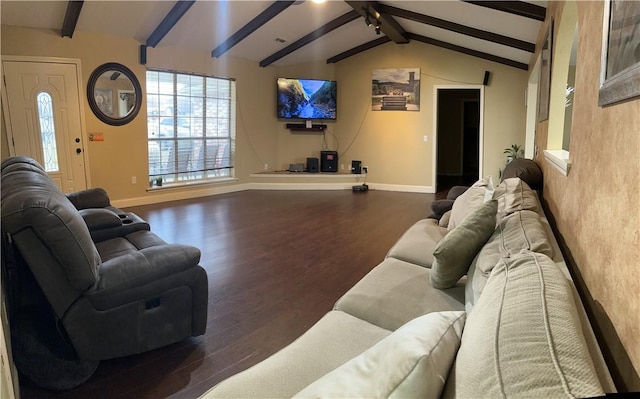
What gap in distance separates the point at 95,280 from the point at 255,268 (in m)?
1.86

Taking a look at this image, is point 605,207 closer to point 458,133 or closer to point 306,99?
point 306,99

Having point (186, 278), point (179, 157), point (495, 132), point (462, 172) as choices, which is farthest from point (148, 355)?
point (462, 172)

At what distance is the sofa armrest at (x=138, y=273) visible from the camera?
2071mm

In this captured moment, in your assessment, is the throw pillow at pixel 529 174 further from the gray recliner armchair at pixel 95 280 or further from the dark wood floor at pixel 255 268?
the gray recliner armchair at pixel 95 280

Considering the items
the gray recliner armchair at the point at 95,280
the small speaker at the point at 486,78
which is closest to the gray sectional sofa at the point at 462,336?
the gray recliner armchair at the point at 95,280

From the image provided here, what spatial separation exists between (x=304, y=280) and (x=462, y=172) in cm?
908

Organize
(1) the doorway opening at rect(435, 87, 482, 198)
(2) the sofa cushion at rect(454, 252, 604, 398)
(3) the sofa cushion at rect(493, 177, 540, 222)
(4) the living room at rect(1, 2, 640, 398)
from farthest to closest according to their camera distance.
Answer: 1. (1) the doorway opening at rect(435, 87, 482, 198)
2. (3) the sofa cushion at rect(493, 177, 540, 222)
3. (4) the living room at rect(1, 2, 640, 398)
4. (2) the sofa cushion at rect(454, 252, 604, 398)

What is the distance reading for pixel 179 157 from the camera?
754 cm

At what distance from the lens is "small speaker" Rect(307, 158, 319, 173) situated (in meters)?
9.02

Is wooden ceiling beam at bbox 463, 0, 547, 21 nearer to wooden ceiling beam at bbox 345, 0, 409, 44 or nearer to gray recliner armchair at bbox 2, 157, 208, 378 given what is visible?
wooden ceiling beam at bbox 345, 0, 409, 44

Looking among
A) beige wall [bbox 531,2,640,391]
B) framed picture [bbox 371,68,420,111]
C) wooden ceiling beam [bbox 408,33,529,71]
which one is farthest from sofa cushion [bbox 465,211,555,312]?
framed picture [bbox 371,68,420,111]

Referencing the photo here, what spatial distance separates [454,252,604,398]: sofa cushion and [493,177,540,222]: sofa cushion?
1.20m

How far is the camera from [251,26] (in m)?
6.73

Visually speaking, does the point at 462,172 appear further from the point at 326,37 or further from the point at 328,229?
the point at 328,229
